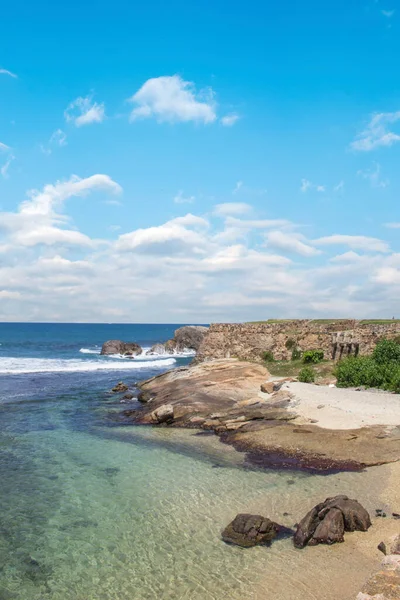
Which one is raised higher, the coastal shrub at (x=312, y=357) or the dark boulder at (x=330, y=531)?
the coastal shrub at (x=312, y=357)

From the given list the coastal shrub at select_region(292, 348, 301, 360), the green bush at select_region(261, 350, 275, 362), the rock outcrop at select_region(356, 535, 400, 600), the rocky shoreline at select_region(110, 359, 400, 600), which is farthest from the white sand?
the green bush at select_region(261, 350, 275, 362)

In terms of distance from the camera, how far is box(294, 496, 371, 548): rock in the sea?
12211 mm

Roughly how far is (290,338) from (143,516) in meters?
35.2

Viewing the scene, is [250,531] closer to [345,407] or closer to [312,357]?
[345,407]

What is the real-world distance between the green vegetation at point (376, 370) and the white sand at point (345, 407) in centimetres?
174

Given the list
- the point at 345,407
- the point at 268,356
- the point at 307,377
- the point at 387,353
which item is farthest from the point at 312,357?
the point at 345,407

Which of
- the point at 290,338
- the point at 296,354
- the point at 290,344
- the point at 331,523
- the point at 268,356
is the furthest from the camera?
the point at 290,338

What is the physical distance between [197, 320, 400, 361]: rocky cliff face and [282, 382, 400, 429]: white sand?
13038mm

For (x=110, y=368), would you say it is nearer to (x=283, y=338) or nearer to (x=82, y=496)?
(x=283, y=338)

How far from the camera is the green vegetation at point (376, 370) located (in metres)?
29.7

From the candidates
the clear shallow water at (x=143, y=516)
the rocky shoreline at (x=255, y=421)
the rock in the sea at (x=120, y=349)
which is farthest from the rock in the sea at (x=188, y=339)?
the clear shallow water at (x=143, y=516)

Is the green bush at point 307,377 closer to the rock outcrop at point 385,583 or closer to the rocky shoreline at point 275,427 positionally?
the rocky shoreline at point 275,427

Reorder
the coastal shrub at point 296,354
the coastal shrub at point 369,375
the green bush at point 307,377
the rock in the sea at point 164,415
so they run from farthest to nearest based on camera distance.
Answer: the coastal shrub at point 296,354, the green bush at point 307,377, the coastal shrub at point 369,375, the rock in the sea at point 164,415

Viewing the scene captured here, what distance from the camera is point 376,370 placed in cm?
3108
